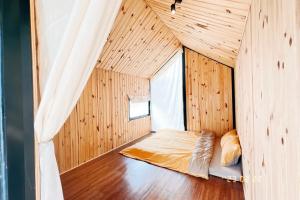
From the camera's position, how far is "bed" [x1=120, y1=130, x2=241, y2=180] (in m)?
3.02

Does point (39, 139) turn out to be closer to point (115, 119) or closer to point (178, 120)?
point (115, 119)

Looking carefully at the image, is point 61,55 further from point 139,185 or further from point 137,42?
point 137,42

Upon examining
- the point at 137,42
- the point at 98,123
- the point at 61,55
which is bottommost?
the point at 98,123

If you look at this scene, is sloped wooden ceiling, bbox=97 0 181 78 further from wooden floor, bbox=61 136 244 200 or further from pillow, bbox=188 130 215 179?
pillow, bbox=188 130 215 179

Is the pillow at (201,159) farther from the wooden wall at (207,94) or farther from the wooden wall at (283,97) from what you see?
the wooden wall at (283,97)

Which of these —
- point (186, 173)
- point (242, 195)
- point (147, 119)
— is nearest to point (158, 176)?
point (186, 173)

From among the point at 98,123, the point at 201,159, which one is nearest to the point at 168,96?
the point at 98,123

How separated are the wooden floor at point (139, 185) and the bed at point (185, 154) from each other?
0.14 meters

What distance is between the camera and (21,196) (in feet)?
3.69

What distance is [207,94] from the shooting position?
5.34 meters

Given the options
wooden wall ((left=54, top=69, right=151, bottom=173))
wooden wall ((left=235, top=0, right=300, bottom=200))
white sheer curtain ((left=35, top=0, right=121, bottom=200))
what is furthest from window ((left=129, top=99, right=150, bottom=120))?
wooden wall ((left=235, top=0, right=300, bottom=200))

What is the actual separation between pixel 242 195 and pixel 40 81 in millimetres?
2502

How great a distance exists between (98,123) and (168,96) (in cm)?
269

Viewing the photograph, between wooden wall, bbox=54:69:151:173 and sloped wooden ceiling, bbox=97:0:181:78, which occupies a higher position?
sloped wooden ceiling, bbox=97:0:181:78
